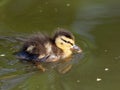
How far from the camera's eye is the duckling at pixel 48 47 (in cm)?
364

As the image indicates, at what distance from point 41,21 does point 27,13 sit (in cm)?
24

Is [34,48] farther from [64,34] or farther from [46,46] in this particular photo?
[64,34]

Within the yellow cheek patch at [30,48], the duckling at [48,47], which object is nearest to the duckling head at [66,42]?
the duckling at [48,47]

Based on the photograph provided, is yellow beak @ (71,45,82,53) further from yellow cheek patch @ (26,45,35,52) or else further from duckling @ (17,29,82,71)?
yellow cheek patch @ (26,45,35,52)

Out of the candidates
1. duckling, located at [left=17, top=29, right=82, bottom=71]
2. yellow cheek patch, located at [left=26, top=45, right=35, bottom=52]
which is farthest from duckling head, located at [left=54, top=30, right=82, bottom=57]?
yellow cheek patch, located at [left=26, top=45, right=35, bottom=52]

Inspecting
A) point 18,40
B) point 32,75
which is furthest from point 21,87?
point 18,40

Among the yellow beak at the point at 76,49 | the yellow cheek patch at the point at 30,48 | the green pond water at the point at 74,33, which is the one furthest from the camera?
the yellow beak at the point at 76,49

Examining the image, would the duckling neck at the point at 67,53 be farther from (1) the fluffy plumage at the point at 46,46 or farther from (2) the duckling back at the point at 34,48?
(2) the duckling back at the point at 34,48

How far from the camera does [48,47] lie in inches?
145

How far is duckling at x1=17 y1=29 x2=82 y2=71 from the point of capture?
12.0 ft

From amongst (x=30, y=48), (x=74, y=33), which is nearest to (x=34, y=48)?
(x=30, y=48)

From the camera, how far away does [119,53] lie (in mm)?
3715

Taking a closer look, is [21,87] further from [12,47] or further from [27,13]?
[27,13]

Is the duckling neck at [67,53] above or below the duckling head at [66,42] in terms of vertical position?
below
